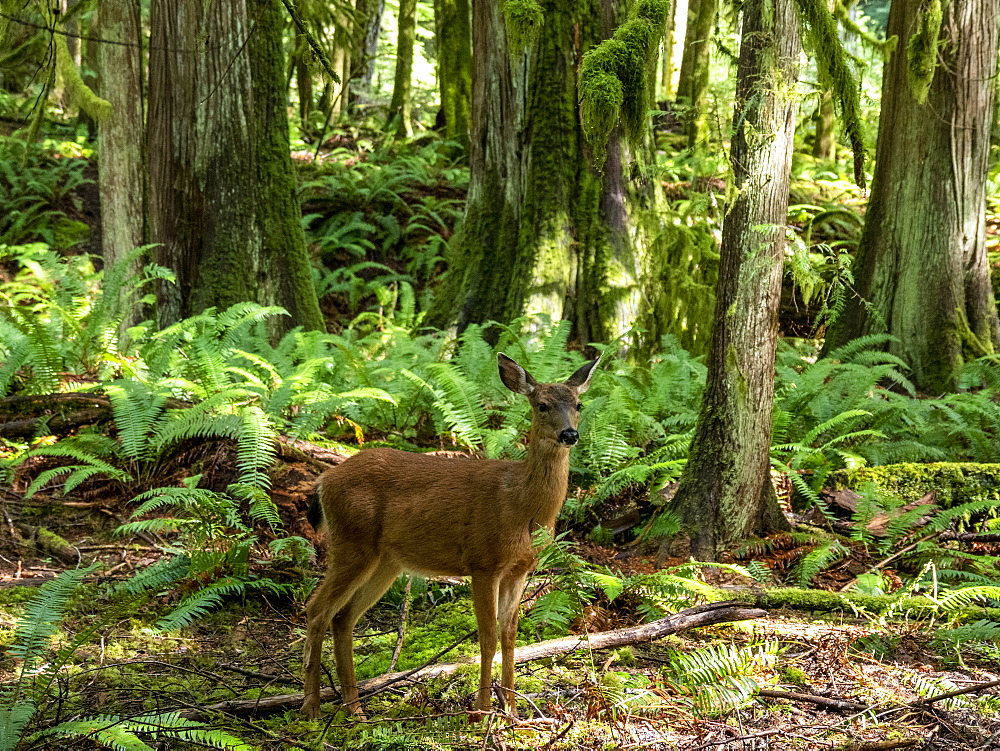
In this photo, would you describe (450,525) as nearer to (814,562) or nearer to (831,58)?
(814,562)

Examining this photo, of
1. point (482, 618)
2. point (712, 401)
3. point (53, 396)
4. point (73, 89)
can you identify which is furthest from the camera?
point (73, 89)

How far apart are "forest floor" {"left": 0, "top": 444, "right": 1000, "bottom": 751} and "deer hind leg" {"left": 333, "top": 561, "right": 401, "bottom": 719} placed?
0.34ft

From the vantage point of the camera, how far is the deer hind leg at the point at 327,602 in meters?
3.79

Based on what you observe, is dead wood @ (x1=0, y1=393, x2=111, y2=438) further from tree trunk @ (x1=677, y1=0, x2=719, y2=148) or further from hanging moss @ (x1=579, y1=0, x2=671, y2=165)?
tree trunk @ (x1=677, y1=0, x2=719, y2=148)

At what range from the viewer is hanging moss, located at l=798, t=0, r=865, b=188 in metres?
4.63

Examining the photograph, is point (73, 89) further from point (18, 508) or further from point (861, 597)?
point (861, 597)

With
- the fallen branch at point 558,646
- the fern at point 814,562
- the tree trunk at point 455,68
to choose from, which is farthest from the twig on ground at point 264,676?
the tree trunk at point 455,68

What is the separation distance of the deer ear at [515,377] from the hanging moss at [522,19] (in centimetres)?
237

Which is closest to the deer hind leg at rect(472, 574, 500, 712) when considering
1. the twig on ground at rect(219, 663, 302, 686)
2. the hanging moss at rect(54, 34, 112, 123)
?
the twig on ground at rect(219, 663, 302, 686)

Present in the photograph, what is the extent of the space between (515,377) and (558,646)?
53.0 inches

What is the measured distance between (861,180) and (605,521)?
9.39 feet

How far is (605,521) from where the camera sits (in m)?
6.29

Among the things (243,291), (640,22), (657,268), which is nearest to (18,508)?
(243,291)

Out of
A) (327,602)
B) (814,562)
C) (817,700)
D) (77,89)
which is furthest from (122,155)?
(817,700)
